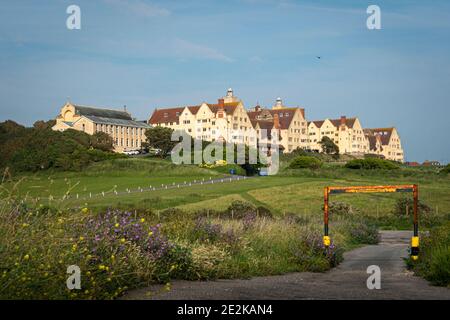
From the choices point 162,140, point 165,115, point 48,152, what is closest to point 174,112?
point 165,115

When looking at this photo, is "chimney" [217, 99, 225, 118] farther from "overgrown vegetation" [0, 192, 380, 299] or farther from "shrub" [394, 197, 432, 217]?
"overgrown vegetation" [0, 192, 380, 299]

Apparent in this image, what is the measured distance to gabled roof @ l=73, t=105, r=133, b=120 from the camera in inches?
4919

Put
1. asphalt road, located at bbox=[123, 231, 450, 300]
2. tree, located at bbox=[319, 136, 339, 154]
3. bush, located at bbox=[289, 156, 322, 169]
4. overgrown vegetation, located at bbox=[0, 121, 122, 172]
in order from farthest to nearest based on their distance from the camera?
tree, located at bbox=[319, 136, 339, 154]
bush, located at bbox=[289, 156, 322, 169]
overgrown vegetation, located at bbox=[0, 121, 122, 172]
asphalt road, located at bbox=[123, 231, 450, 300]

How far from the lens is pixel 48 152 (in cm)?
8862

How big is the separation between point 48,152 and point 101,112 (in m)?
43.9

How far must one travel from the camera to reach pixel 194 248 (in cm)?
1296

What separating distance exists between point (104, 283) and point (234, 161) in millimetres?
90038

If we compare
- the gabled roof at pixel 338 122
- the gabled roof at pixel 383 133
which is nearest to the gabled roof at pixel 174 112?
the gabled roof at pixel 338 122

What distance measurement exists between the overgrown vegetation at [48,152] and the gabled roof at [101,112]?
70.1 ft

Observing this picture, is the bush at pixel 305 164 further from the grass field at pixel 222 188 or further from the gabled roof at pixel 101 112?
the gabled roof at pixel 101 112

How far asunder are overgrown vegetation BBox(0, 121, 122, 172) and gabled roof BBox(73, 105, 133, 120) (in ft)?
70.1

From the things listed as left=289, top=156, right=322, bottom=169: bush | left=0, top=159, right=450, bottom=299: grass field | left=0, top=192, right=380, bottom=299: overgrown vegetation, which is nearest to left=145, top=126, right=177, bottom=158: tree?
left=289, top=156, right=322, bottom=169: bush
